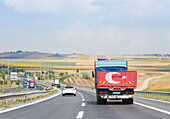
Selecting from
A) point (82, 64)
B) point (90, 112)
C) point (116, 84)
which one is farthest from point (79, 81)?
point (90, 112)

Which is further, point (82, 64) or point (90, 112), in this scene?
point (82, 64)

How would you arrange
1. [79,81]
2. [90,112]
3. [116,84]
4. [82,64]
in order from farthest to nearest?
[82,64]
[79,81]
[116,84]
[90,112]

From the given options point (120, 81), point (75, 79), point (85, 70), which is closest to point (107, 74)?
point (120, 81)

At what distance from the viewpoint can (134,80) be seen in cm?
2117

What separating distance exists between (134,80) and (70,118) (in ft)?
29.7

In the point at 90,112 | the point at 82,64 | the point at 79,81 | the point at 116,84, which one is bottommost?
the point at 79,81

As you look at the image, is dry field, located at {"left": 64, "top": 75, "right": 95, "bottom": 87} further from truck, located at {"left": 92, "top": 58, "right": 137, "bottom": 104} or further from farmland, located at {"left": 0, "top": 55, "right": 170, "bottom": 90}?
truck, located at {"left": 92, "top": 58, "right": 137, "bottom": 104}

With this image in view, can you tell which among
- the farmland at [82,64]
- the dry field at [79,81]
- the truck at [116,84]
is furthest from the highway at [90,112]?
the dry field at [79,81]

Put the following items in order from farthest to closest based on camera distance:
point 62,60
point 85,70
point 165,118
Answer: point 62,60, point 85,70, point 165,118

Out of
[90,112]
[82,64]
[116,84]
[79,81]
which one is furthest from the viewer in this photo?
[82,64]

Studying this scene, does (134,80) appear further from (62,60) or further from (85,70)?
(62,60)

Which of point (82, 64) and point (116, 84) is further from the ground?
point (116, 84)

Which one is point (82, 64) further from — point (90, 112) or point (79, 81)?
point (90, 112)

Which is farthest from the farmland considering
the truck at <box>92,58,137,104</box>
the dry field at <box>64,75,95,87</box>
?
the truck at <box>92,58,137,104</box>
